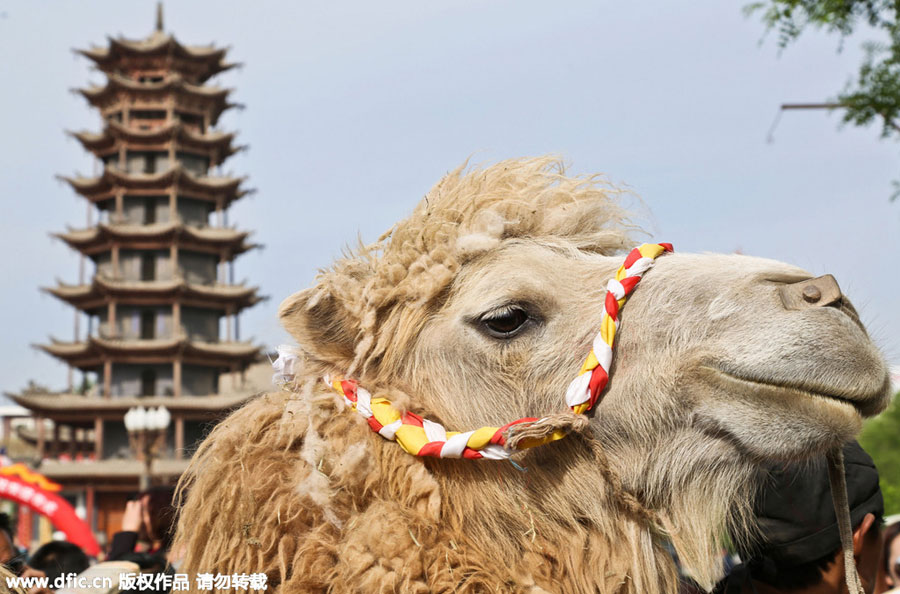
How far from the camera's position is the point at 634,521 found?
7.74 feet

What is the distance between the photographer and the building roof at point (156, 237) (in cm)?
4334

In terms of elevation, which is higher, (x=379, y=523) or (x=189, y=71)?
(x=189, y=71)

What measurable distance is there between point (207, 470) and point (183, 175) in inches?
1744

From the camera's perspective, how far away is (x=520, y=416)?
95.3 inches

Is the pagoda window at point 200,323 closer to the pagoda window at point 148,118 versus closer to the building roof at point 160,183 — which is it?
the building roof at point 160,183

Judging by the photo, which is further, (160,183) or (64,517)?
(160,183)

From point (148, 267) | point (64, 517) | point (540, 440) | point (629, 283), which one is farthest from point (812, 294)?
point (148, 267)

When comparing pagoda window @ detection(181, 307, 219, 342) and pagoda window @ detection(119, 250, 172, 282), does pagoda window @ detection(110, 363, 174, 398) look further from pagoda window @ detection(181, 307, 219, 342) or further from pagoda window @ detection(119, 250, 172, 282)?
pagoda window @ detection(119, 250, 172, 282)

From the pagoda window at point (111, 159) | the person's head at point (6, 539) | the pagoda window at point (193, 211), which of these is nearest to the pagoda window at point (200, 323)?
the pagoda window at point (193, 211)

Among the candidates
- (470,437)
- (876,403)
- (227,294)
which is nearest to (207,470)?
(470,437)

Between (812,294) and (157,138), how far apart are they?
47.4 metres

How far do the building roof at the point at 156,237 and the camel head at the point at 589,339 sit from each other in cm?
4258

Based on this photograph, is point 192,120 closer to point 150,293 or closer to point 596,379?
point 150,293

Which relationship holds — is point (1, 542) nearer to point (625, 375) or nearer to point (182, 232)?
point (625, 375)
